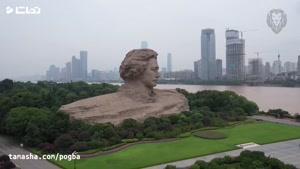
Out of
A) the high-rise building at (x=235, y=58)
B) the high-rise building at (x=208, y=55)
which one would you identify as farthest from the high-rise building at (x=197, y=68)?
the high-rise building at (x=235, y=58)

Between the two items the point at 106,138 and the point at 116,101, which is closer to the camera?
the point at 106,138

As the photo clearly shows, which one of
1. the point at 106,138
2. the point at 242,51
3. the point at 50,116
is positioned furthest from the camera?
the point at 242,51

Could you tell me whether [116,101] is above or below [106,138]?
above

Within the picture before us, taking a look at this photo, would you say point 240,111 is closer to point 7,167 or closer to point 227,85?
point 7,167

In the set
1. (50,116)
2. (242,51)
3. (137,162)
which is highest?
(242,51)

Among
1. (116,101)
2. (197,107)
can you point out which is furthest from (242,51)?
(116,101)

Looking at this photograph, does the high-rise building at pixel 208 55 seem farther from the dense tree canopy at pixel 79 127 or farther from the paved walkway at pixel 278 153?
the paved walkway at pixel 278 153

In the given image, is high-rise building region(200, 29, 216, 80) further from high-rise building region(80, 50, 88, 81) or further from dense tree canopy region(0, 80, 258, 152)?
dense tree canopy region(0, 80, 258, 152)

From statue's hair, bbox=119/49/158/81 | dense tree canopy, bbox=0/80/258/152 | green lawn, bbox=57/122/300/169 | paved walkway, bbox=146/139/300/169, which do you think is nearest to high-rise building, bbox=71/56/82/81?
dense tree canopy, bbox=0/80/258/152
